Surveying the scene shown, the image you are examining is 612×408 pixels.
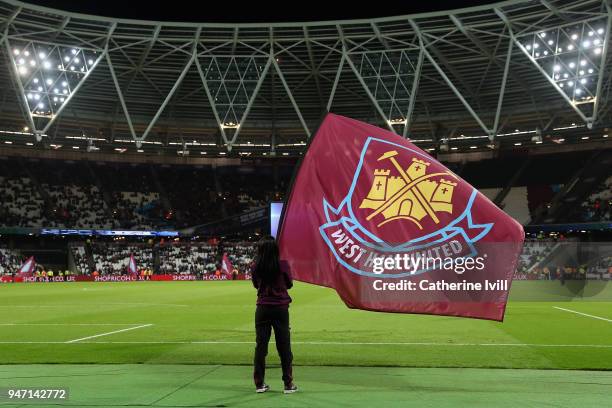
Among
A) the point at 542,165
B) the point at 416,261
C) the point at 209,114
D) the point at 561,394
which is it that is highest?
the point at 209,114

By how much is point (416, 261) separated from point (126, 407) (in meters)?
4.01

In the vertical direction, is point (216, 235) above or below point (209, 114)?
below

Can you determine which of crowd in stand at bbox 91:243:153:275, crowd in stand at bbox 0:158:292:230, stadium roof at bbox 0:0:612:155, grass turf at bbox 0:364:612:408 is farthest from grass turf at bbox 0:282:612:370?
crowd in stand at bbox 0:158:292:230

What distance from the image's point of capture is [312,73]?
163ft

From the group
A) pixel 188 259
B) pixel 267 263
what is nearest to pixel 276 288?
pixel 267 263

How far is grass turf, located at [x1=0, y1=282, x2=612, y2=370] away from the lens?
36.2ft

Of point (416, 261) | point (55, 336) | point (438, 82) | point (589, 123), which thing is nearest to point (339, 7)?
point (438, 82)

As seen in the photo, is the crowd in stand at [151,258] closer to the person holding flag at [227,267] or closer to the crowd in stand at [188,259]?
the crowd in stand at [188,259]

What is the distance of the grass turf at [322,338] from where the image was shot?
1103cm

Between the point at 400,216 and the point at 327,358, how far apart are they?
3.91 metres

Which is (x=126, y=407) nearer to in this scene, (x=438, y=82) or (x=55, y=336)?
(x=55, y=336)

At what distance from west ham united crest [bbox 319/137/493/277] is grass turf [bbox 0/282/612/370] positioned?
9.76ft

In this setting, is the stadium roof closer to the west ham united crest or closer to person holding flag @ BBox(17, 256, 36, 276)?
person holding flag @ BBox(17, 256, 36, 276)

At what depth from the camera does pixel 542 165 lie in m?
64.2
